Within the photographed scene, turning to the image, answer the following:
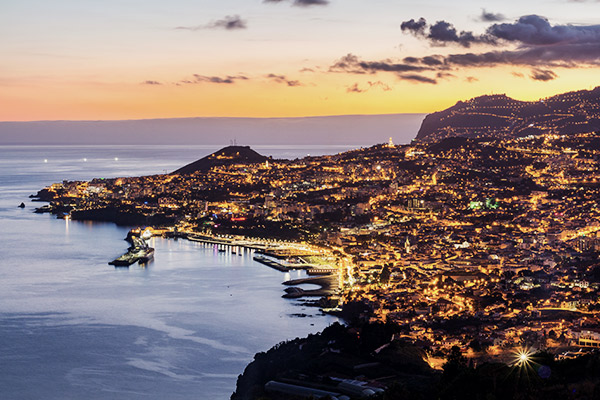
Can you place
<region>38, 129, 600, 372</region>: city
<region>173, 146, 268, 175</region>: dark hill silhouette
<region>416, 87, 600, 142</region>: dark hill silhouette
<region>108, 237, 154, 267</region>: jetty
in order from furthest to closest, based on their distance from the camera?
<region>173, 146, 268, 175</region>: dark hill silhouette < <region>416, 87, 600, 142</region>: dark hill silhouette < <region>108, 237, 154, 267</region>: jetty < <region>38, 129, 600, 372</region>: city

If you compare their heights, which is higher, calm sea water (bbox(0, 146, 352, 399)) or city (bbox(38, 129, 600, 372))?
city (bbox(38, 129, 600, 372))

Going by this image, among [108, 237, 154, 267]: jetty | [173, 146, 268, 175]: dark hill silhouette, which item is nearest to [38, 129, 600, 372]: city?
[173, 146, 268, 175]: dark hill silhouette

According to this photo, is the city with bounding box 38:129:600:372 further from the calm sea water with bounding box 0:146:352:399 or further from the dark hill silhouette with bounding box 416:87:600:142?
the dark hill silhouette with bounding box 416:87:600:142

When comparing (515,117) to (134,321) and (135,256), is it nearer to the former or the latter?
(135,256)

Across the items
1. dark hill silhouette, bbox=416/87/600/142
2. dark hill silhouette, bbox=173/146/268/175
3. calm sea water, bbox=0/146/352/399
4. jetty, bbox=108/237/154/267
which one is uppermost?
dark hill silhouette, bbox=416/87/600/142

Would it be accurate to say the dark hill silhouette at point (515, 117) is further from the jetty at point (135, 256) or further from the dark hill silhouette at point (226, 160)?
the jetty at point (135, 256)

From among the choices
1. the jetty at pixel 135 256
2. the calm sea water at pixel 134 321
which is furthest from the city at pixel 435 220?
the jetty at pixel 135 256

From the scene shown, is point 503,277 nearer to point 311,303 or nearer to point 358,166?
point 311,303

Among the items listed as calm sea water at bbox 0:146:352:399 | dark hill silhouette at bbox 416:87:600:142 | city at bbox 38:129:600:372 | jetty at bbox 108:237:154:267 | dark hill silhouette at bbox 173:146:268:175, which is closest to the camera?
calm sea water at bbox 0:146:352:399
